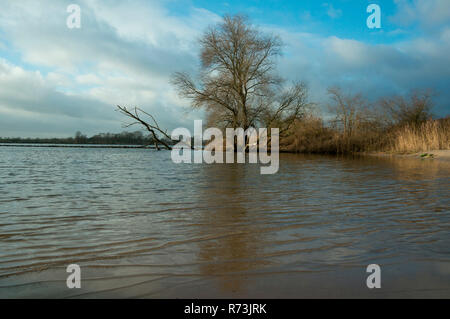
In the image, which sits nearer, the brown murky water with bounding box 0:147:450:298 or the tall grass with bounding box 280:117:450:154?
the brown murky water with bounding box 0:147:450:298

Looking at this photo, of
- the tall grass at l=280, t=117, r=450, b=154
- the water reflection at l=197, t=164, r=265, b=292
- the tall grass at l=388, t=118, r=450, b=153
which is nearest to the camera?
the water reflection at l=197, t=164, r=265, b=292

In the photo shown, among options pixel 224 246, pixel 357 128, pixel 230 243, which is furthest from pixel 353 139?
pixel 224 246

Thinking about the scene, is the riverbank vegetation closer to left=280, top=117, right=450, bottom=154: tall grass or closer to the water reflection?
left=280, top=117, right=450, bottom=154: tall grass

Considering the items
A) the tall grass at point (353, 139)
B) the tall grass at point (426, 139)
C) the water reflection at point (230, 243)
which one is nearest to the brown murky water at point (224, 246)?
the water reflection at point (230, 243)

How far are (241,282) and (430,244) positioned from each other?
204 cm

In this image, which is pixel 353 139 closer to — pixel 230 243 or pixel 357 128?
pixel 357 128

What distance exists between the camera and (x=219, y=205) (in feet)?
17.0

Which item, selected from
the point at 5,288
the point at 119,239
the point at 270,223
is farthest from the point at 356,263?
the point at 5,288

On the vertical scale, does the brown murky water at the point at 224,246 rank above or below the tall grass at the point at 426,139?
below

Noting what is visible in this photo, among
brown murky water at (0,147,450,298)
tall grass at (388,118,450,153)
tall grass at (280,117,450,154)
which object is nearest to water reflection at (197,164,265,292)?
brown murky water at (0,147,450,298)

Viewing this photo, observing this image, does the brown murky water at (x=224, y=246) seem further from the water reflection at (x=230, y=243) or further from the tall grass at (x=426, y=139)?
the tall grass at (x=426, y=139)

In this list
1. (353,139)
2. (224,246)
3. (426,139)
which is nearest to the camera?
(224,246)

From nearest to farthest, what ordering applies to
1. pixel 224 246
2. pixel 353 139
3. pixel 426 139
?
pixel 224 246
pixel 426 139
pixel 353 139
